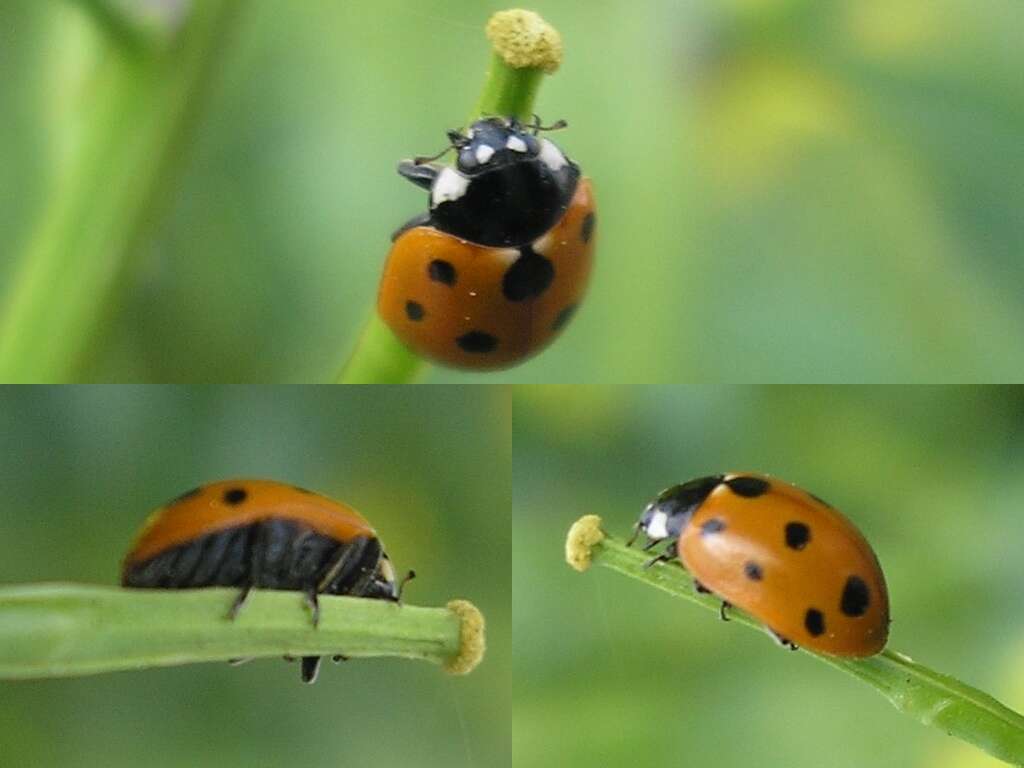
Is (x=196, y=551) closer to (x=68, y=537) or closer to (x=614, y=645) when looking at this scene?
(x=68, y=537)

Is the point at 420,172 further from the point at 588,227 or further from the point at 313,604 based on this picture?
the point at 313,604

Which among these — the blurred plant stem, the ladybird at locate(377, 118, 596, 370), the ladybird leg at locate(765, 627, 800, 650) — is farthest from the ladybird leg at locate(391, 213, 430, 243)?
the ladybird leg at locate(765, 627, 800, 650)

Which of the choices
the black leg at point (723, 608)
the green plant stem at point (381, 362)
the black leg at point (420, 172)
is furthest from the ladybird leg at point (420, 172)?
the black leg at point (723, 608)

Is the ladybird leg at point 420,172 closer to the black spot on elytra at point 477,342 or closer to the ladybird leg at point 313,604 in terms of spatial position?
the black spot on elytra at point 477,342

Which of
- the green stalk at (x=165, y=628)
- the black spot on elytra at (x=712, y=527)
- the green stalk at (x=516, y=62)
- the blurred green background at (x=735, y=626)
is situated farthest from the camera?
the blurred green background at (x=735, y=626)

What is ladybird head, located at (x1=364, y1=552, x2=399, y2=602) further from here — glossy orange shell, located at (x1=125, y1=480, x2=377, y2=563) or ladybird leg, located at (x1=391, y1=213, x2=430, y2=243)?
ladybird leg, located at (x1=391, y1=213, x2=430, y2=243)

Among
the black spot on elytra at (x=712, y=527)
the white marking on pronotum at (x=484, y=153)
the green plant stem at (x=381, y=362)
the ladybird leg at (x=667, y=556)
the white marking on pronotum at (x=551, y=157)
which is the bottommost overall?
the ladybird leg at (x=667, y=556)
